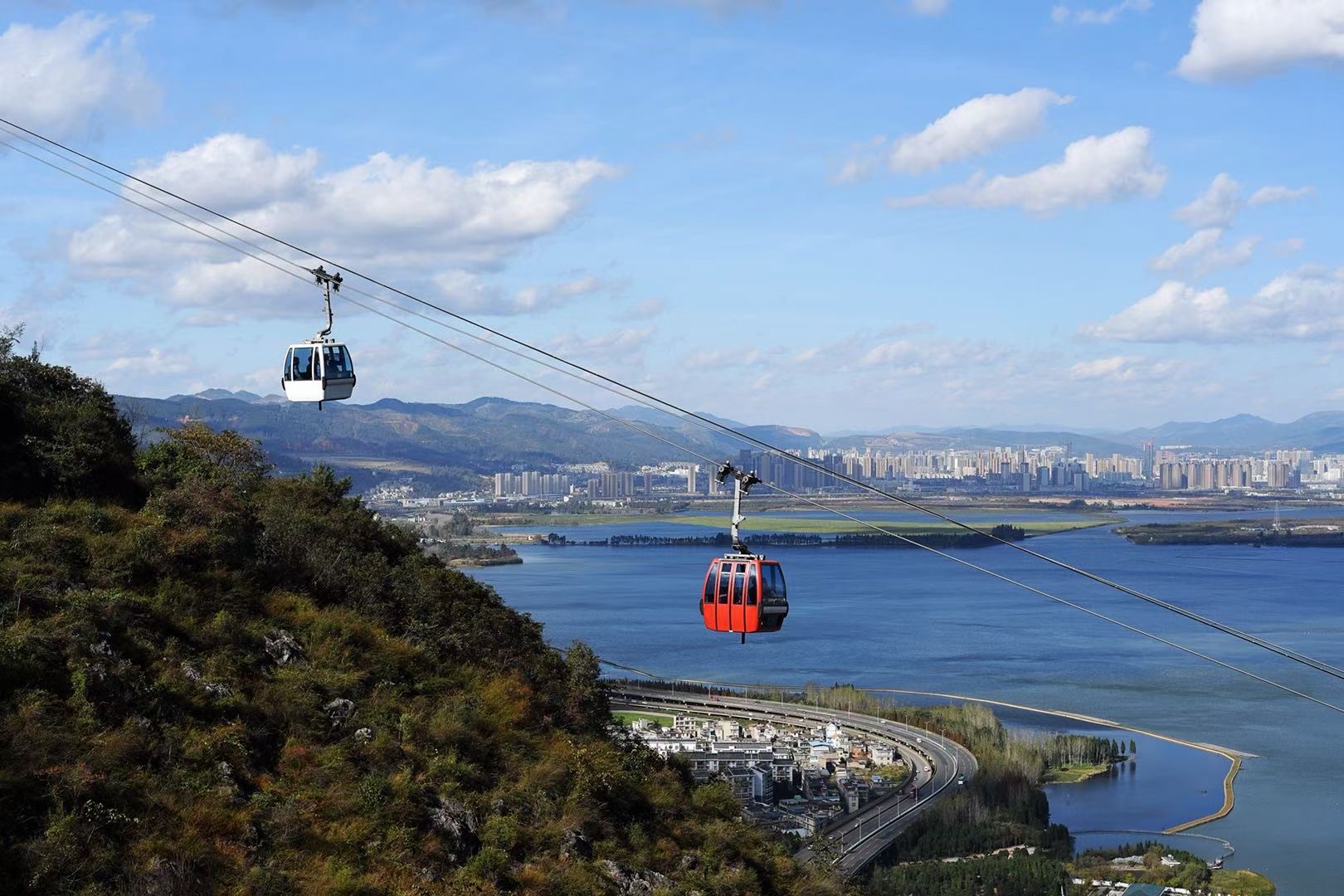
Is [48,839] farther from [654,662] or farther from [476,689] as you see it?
[654,662]

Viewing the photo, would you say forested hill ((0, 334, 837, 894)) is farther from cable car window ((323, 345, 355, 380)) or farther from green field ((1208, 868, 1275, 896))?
green field ((1208, 868, 1275, 896))

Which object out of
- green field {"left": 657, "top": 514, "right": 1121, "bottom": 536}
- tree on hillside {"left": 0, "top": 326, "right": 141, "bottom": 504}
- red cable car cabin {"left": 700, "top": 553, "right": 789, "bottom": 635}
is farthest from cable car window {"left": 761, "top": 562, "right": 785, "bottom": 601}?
green field {"left": 657, "top": 514, "right": 1121, "bottom": 536}

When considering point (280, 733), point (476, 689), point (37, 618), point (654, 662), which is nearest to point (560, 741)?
point (476, 689)

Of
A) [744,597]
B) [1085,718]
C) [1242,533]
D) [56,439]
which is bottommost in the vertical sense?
[1085,718]

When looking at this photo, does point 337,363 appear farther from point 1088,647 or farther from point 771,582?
point 1088,647

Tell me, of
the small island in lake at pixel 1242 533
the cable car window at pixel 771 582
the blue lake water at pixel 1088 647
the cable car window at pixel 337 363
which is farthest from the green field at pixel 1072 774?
the small island in lake at pixel 1242 533

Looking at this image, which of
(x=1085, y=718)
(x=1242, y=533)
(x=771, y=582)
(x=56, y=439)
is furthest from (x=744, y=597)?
(x=1242, y=533)
